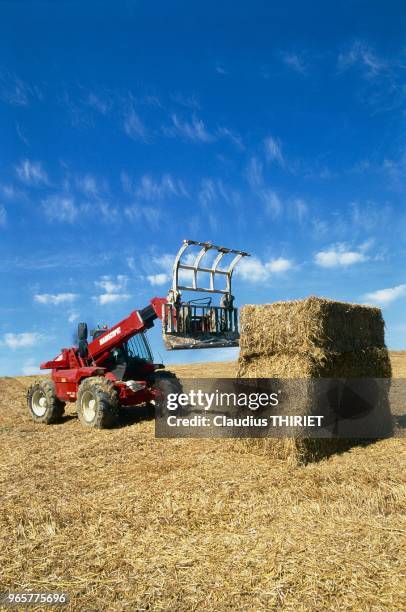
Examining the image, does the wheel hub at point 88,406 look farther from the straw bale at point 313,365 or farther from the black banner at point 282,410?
the straw bale at point 313,365

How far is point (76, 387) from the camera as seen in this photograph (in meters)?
13.0

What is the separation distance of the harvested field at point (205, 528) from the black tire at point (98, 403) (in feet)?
6.10

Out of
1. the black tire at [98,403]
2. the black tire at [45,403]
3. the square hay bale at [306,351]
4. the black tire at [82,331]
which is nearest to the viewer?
the square hay bale at [306,351]

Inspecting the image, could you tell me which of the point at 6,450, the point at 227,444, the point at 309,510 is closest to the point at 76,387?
the point at 6,450

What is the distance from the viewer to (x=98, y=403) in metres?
11.2

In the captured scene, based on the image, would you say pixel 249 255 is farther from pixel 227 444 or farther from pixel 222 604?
pixel 222 604

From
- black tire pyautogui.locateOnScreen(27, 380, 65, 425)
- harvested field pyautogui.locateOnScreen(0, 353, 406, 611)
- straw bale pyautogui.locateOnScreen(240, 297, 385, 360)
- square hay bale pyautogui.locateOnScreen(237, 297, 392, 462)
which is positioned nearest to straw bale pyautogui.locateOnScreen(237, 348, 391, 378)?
square hay bale pyautogui.locateOnScreen(237, 297, 392, 462)

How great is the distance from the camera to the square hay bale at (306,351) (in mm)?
8492

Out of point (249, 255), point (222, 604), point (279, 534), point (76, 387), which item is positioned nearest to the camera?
point (222, 604)

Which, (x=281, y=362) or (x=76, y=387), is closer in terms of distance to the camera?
(x=281, y=362)

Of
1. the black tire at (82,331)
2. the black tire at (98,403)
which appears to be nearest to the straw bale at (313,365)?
the black tire at (98,403)

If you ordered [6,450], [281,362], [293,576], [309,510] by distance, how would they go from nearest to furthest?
1. [293,576]
2. [309,510]
3. [281,362]
4. [6,450]

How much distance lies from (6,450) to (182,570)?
635cm

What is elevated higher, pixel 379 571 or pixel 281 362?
pixel 281 362
